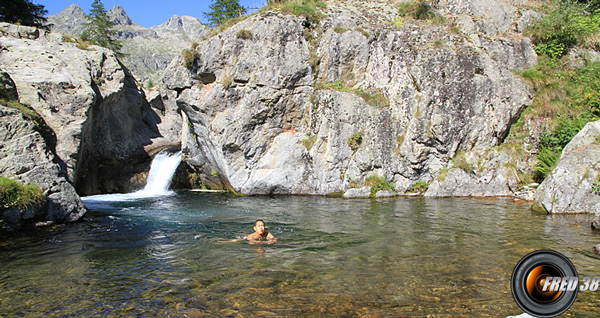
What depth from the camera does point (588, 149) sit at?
425 inches

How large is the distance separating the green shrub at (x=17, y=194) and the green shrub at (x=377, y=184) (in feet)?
42.0

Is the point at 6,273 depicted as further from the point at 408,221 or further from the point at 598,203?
the point at 598,203

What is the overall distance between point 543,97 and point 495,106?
2.27 m

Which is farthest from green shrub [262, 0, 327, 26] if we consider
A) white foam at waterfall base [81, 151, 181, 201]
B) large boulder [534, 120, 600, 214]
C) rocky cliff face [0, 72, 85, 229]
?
large boulder [534, 120, 600, 214]

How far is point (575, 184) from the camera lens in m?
10.4

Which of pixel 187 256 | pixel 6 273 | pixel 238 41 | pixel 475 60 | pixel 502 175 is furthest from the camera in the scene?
pixel 238 41

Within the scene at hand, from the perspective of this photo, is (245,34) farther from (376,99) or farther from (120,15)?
(120,15)

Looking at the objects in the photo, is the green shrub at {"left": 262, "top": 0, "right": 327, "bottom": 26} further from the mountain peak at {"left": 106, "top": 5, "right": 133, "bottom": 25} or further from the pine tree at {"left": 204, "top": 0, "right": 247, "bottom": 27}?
the mountain peak at {"left": 106, "top": 5, "right": 133, "bottom": 25}

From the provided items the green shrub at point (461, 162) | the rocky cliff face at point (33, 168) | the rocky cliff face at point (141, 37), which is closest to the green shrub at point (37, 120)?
the rocky cliff face at point (33, 168)

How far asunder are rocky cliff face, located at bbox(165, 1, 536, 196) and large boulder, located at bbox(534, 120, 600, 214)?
4.00 m

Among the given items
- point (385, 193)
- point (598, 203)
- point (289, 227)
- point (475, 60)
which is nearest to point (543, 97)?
point (475, 60)

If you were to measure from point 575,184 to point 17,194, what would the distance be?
55.5 feet

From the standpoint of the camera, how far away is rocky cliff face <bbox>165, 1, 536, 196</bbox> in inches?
617

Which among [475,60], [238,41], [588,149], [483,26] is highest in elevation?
[483,26]
